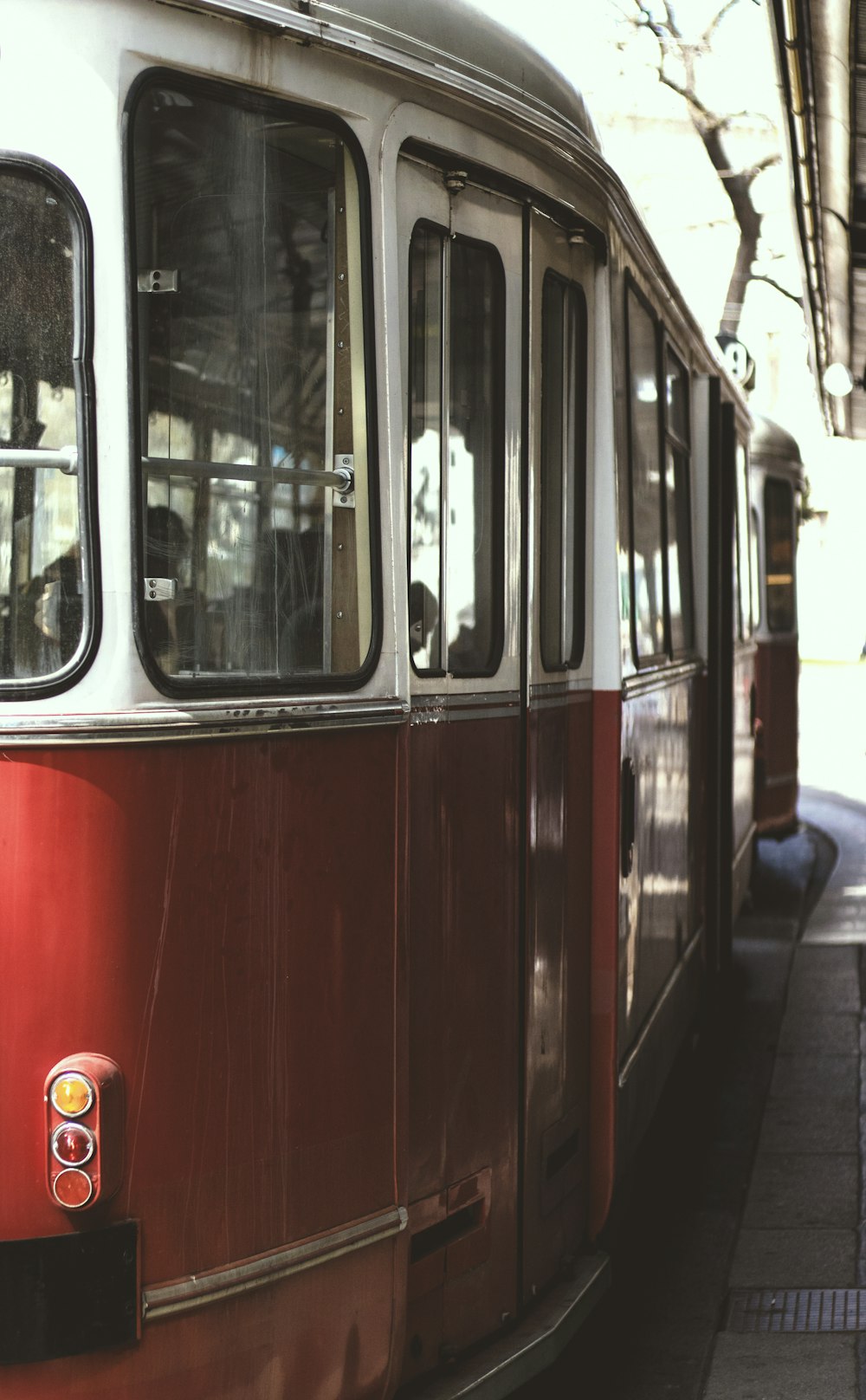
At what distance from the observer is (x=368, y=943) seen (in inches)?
124

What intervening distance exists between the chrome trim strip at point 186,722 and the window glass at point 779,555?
921cm

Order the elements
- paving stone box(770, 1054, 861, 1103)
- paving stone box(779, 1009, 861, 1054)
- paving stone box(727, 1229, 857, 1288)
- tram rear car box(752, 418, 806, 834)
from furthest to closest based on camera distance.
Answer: tram rear car box(752, 418, 806, 834) < paving stone box(779, 1009, 861, 1054) < paving stone box(770, 1054, 861, 1103) < paving stone box(727, 1229, 857, 1288)

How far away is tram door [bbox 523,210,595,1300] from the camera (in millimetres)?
3844

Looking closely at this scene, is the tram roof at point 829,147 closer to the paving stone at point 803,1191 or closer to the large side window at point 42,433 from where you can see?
the large side window at point 42,433

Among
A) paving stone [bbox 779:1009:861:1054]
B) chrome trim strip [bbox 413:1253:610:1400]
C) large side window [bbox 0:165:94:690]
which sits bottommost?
paving stone [bbox 779:1009:861:1054]

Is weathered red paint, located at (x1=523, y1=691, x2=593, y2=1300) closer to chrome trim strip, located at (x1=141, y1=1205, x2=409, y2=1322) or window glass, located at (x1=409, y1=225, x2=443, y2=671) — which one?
window glass, located at (x1=409, y1=225, x2=443, y2=671)

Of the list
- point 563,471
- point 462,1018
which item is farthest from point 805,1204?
point 563,471

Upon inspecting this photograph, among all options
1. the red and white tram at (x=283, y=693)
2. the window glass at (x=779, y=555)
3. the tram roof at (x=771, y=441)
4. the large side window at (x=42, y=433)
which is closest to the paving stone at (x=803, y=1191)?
the red and white tram at (x=283, y=693)

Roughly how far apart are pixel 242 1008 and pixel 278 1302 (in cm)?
53

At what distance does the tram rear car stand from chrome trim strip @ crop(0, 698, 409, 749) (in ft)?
29.4

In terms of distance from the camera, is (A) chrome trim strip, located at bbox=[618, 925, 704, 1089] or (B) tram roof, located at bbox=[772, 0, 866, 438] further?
(B) tram roof, located at bbox=[772, 0, 866, 438]

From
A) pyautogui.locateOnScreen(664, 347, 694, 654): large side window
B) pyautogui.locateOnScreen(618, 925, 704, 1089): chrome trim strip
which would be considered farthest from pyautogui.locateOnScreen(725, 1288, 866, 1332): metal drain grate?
pyautogui.locateOnScreen(664, 347, 694, 654): large side window

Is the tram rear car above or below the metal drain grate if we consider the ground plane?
above

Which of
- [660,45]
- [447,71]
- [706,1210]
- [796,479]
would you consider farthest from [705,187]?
[447,71]
